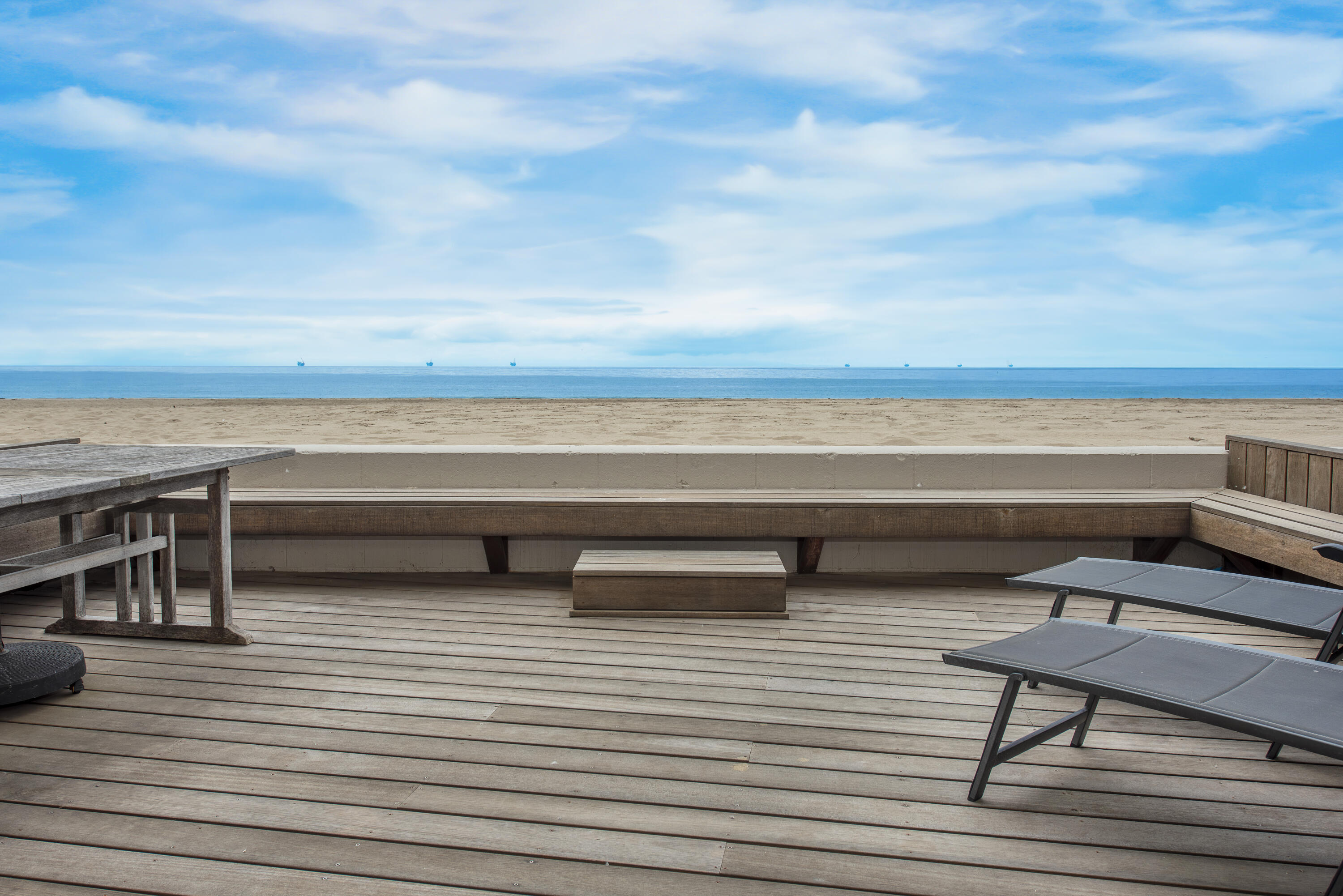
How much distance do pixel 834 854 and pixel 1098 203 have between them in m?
55.5

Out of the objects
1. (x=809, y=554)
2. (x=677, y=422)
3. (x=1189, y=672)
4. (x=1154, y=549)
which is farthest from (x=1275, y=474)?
(x=677, y=422)

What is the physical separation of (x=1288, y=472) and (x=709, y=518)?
277 centimetres

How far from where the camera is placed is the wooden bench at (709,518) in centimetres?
354

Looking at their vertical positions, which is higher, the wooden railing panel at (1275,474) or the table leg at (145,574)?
the wooden railing panel at (1275,474)

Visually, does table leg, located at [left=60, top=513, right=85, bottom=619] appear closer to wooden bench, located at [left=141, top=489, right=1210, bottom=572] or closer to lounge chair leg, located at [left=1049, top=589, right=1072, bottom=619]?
wooden bench, located at [left=141, top=489, right=1210, bottom=572]

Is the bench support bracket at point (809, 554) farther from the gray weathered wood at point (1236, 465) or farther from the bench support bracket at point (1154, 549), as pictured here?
the gray weathered wood at point (1236, 465)

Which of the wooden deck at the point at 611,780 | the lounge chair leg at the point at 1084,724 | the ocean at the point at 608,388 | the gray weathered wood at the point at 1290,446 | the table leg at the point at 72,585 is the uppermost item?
the ocean at the point at 608,388

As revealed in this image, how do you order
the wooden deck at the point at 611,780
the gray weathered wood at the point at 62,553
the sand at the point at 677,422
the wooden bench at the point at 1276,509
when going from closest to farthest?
the wooden deck at the point at 611,780 → the gray weathered wood at the point at 62,553 → the wooden bench at the point at 1276,509 → the sand at the point at 677,422

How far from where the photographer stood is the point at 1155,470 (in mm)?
3984

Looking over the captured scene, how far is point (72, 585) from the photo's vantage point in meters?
2.82

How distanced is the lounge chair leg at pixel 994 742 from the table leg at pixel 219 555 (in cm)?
246

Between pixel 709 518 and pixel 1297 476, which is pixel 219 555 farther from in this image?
pixel 1297 476

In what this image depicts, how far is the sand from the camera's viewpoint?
11156 mm

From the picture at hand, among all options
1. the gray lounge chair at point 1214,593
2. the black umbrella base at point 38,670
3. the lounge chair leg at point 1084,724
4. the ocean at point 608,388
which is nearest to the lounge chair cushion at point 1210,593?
the gray lounge chair at point 1214,593
